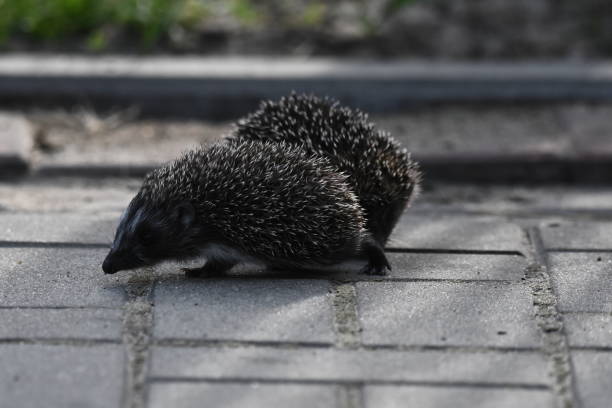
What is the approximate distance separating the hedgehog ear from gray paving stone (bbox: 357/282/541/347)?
38.2 inches

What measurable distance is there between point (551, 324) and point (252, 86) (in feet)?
14.0

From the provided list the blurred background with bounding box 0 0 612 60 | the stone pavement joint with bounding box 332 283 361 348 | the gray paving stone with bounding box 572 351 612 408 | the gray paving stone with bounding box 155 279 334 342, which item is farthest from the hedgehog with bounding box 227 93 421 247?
the blurred background with bounding box 0 0 612 60

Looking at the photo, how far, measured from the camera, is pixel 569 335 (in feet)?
16.7

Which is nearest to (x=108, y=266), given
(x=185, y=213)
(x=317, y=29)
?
(x=185, y=213)

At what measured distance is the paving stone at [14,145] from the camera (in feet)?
25.3

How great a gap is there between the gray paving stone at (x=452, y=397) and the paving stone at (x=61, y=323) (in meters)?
1.29

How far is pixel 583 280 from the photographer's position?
228 inches

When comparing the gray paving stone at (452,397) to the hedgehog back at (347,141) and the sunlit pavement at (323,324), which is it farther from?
the hedgehog back at (347,141)

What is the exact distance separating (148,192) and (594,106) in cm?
455

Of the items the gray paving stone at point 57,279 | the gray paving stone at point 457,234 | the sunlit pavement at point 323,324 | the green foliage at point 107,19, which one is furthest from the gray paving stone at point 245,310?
the green foliage at point 107,19

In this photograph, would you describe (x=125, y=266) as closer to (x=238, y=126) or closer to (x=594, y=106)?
(x=238, y=126)

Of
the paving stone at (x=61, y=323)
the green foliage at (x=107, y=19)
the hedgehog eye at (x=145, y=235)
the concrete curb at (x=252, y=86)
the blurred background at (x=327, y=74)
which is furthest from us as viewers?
the green foliage at (x=107, y=19)

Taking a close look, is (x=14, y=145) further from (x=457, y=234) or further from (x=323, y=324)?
(x=323, y=324)

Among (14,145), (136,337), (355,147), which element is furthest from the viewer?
(14,145)
